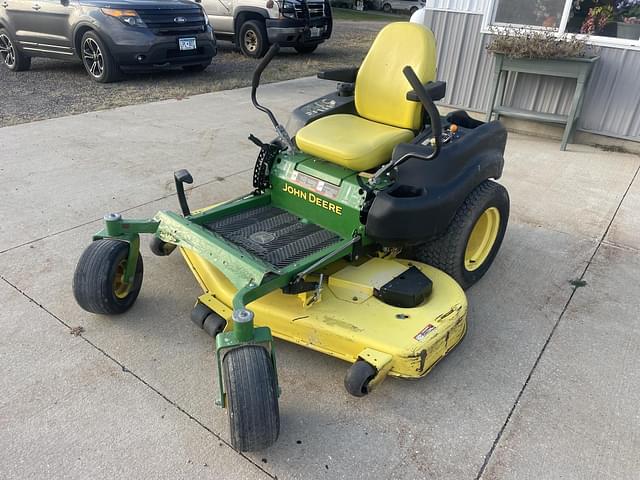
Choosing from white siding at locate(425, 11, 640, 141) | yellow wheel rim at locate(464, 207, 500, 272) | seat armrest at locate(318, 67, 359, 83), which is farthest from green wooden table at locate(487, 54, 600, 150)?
yellow wheel rim at locate(464, 207, 500, 272)

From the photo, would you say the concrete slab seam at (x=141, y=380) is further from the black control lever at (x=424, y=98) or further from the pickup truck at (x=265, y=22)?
the pickup truck at (x=265, y=22)

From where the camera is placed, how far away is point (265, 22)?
9883 mm

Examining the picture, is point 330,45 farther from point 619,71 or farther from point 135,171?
point 135,171

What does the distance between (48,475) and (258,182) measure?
1.86 m

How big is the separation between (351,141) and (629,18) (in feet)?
15.0

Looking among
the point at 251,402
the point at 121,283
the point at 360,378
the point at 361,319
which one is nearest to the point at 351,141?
the point at 361,319

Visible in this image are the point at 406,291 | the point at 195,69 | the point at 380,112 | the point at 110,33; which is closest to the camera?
the point at 406,291

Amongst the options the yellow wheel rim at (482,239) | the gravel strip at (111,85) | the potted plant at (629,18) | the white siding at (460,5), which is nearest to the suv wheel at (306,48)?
the gravel strip at (111,85)

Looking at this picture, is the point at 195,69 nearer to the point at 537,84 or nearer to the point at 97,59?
the point at 97,59

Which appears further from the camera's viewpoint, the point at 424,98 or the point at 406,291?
the point at 406,291

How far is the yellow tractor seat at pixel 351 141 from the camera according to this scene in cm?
284

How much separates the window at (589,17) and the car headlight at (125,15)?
15.8 ft

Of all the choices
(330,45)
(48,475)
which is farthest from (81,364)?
(330,45)

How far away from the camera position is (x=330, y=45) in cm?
1285
